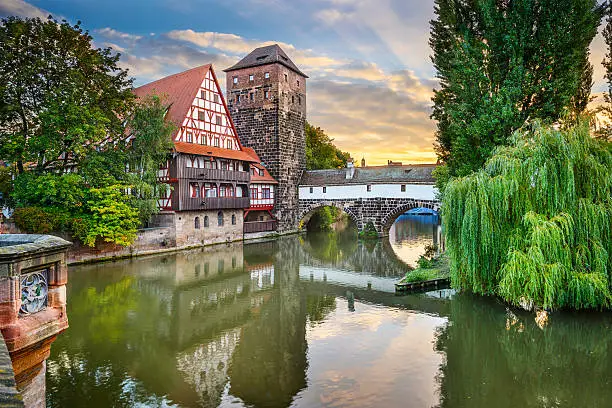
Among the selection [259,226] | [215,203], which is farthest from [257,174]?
[215,203]

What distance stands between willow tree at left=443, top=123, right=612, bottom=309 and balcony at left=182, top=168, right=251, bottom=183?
16188mm

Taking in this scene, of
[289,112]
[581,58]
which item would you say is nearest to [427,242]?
[289,112]

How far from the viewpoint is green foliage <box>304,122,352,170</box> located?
42.7m

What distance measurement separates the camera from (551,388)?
738 centimetres

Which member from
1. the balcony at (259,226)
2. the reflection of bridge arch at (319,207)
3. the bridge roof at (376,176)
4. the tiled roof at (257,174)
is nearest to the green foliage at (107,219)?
the balcony at (259,226)

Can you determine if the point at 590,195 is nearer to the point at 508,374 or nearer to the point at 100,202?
the point at 508,374

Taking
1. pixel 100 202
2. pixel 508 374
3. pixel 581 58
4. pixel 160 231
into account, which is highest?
pixel 581 58

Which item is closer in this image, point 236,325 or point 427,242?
point 236,325

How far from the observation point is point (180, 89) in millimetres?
27219

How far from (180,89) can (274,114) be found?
25.8 ft

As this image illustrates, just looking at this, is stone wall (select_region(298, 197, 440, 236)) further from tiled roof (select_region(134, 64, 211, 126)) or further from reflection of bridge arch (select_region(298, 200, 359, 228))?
tiled roof (select_region(134, 64, 211, 126))

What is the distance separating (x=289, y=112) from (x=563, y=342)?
27.3m

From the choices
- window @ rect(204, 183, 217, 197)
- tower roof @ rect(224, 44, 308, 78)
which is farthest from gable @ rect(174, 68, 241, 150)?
tower roof @ rect(224, 44, 308, 78)

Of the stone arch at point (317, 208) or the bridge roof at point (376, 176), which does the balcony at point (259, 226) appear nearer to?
the stone arch at point (317, 208)
